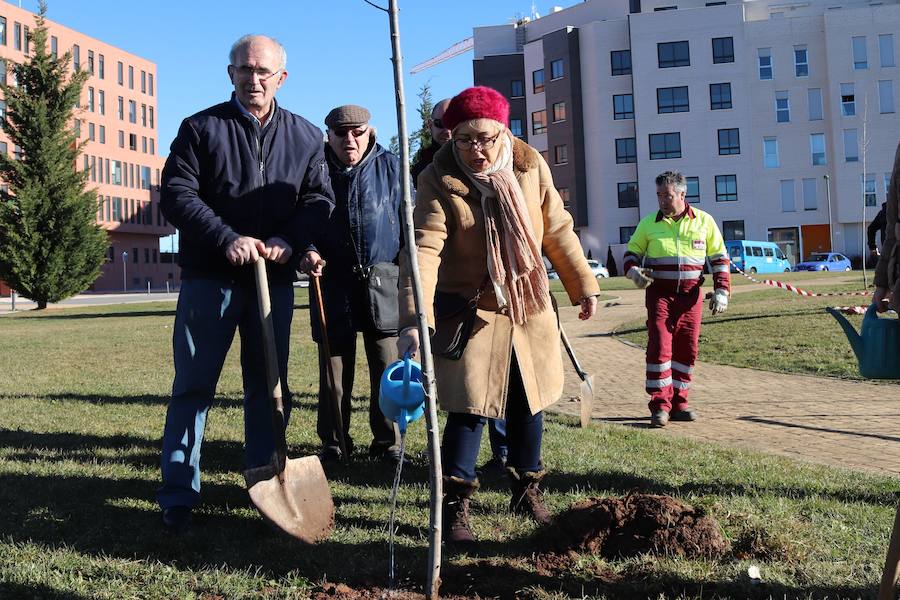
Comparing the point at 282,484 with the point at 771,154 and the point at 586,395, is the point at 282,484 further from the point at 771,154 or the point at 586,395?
the point at 771,154

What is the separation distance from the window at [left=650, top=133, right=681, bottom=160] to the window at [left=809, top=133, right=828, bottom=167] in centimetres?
863

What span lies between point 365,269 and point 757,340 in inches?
333

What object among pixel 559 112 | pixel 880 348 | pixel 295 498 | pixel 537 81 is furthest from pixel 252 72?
pixel 537 81

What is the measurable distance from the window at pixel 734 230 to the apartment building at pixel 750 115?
3.7 inches

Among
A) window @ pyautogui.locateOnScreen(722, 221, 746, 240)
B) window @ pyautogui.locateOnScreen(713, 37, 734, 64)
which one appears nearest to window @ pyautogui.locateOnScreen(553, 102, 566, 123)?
window @ pyautogui.locateOnScreen(713, 37, 734, 64)

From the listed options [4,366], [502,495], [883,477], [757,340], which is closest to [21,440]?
[502,495]

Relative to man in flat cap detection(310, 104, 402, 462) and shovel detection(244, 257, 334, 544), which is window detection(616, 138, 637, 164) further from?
shovel detection(244, 257, 334, 544)

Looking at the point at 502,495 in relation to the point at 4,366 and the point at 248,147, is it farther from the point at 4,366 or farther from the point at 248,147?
the point at 4,366

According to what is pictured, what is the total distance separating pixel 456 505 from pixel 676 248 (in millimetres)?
4066

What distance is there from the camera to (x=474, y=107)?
3678mm

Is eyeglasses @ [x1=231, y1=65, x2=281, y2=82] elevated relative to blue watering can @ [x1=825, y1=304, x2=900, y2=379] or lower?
elevated

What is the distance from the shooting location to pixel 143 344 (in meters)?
15.9

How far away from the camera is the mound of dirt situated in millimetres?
3549

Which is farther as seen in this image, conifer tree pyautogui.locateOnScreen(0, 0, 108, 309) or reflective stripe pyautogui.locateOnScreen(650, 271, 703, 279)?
conifer tree pyautogui.locateOnScreen(0, 0, 108, 309)
